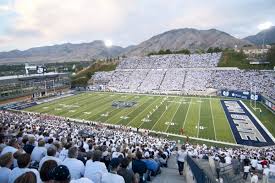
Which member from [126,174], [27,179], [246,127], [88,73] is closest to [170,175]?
[126,174]

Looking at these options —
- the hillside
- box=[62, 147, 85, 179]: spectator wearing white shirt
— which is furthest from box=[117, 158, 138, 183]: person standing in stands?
the hillside

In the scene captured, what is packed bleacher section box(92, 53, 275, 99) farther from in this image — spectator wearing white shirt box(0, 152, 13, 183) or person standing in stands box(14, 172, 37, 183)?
person standing in stands box(14, 172, 37, 183)

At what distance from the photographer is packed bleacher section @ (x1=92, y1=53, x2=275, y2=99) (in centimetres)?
5862

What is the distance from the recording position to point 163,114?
38.2 metres

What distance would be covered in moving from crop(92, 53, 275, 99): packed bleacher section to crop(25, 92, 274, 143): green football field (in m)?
10.6

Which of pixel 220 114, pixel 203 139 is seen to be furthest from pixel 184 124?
pixel 220 114

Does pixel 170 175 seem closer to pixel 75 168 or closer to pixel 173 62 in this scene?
pixel 75 168

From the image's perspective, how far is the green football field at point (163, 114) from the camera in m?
30.4

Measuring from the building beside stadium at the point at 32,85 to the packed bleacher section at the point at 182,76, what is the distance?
40.4 feet

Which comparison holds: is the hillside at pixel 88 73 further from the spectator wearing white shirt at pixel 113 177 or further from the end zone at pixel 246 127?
the spectator wearing white shirt at pixel 113 177

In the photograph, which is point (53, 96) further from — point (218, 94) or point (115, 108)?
point (218, 94)

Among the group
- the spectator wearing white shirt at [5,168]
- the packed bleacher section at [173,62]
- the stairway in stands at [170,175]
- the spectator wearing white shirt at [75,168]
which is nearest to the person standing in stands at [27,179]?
the spectator wearing white shirt at [5,168]

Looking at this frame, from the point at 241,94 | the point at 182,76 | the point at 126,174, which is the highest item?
the point at 126,174

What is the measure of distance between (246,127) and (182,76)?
41030 mm
